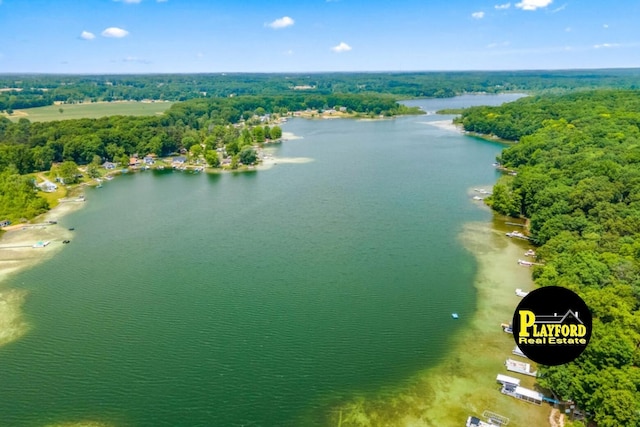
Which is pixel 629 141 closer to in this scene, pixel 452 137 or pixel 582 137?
pixel 582 137

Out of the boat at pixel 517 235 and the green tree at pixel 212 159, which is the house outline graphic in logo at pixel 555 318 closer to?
the boat at pixel 517 235

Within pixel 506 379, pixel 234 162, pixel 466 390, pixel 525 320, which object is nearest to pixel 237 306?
pixel 466 390

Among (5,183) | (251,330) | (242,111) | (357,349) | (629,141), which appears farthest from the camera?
(242,111)

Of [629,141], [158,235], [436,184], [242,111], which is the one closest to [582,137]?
[629,141]

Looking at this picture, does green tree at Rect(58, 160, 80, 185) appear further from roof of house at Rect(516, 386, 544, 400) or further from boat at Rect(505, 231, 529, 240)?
roof of house at Rect(516, 386, 544, 400)

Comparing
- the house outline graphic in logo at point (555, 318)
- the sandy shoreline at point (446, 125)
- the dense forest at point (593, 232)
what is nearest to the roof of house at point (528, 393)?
the dense forest at point (593, 232)

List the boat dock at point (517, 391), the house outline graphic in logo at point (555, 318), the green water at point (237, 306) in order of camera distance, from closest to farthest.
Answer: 1. the house outline graphic in logo at point (555, 318)
2. the boat dock at point (517, 391)
3. the green water at point (237, 306)
